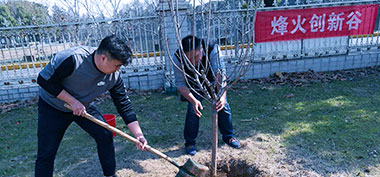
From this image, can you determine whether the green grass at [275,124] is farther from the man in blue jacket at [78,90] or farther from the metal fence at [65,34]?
the metal fence at [65,34]

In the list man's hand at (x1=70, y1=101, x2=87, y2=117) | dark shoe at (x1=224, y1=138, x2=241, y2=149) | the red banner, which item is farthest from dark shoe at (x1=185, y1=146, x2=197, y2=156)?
the red banner

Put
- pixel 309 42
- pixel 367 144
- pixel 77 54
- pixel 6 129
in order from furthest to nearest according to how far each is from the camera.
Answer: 1. pixel 309 42
2. pixel 6 129
3. pixel 367 144
4. pixel 77 54

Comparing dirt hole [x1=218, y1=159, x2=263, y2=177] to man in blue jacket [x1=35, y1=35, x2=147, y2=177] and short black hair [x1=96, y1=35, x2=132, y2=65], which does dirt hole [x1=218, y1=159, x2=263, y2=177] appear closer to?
man in blue jacket [x1=35, y1=35, x2=147, y2=177]

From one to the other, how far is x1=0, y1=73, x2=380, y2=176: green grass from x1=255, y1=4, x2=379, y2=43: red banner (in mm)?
1291

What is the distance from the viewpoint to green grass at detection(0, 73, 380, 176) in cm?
317

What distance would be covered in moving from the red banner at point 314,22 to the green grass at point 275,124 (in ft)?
4.24

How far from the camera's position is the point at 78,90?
2.28m

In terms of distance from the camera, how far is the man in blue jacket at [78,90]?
2.08m

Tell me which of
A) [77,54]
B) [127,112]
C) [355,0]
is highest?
[355,0]

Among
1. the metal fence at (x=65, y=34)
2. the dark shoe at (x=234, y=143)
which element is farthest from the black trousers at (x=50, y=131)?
the metal fence at (x=65, y=34)

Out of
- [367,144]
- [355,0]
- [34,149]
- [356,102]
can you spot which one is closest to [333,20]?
[355,0]

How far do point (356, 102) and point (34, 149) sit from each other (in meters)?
5.15

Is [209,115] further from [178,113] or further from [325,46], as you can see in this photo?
[325,46]

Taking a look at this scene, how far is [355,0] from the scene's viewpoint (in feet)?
20.9
